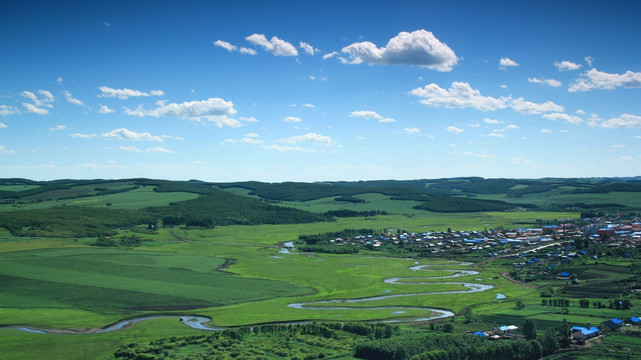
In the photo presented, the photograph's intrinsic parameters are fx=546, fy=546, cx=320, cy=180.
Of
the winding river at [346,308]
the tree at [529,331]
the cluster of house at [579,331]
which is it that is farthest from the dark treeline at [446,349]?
the winding river at [346,308]

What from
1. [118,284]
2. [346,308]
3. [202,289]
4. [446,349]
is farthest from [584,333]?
[118,284]

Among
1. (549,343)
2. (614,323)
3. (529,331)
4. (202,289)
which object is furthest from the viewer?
(202,289)

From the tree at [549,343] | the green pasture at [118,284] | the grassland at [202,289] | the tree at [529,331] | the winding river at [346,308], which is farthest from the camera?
the green pasture at [118,284]

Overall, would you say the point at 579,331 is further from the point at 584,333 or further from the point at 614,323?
the point at 614,323

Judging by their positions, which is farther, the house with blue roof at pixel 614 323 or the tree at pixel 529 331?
the house with blue roof at pixel 614 323

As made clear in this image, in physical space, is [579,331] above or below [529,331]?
below

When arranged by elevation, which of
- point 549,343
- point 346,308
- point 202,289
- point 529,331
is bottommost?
point 346,308

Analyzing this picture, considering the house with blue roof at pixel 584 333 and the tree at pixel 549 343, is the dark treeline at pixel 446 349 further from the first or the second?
the house with blue roof at pixel 584 333

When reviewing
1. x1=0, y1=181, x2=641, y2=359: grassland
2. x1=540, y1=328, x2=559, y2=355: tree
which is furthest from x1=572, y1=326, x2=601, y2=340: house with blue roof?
x1=0, y1=181, x2=641, y2=359: grassland

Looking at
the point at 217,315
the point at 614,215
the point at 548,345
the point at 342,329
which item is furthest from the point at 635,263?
the point at 614,215
